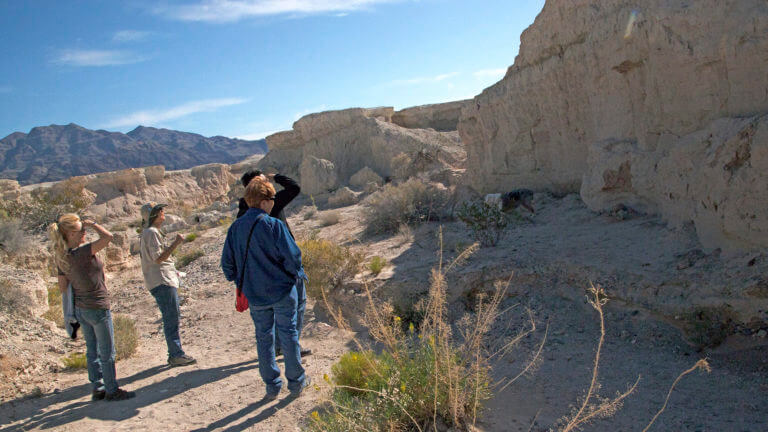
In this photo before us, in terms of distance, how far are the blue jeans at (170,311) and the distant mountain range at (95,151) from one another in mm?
81482

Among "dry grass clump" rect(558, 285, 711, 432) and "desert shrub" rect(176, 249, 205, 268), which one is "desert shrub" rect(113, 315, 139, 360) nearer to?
"dry grass clump" rect(558, 285, 711, 432)

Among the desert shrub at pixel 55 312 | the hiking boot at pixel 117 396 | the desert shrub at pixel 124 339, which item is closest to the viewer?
the hiking boot at pixel 117 396

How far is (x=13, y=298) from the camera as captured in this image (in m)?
6.32

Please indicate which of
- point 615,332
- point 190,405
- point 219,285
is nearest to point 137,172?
point 219,285

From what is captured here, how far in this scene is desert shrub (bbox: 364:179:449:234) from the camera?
9.82 meters

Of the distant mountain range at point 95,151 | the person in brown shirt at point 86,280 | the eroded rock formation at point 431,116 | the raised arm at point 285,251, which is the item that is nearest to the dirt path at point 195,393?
the person in brown shirt at point 86,280

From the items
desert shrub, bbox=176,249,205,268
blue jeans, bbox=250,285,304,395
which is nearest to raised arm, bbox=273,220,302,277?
blue jeans, bbox=250,285,304,395

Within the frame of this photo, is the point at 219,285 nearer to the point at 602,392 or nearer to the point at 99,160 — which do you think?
the point at 602,392

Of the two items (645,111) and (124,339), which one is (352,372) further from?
(645,111)

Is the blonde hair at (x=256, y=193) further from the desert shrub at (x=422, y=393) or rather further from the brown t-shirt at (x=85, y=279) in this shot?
the brown t-shirt at (x=85, y=279)

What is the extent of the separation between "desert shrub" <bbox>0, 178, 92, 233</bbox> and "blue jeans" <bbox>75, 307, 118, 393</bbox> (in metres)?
17.5

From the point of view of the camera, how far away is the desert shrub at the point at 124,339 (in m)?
5.38

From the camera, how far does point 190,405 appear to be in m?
4.02

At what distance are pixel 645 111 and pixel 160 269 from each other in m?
6.09
